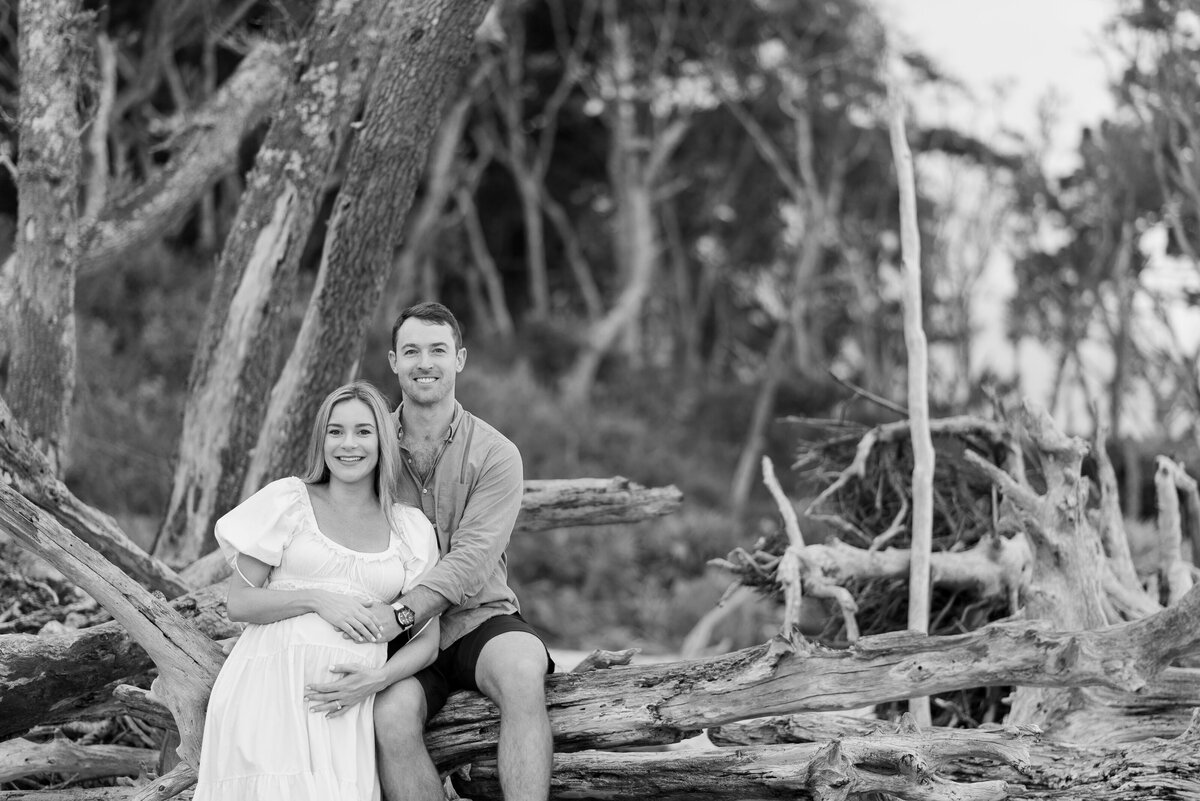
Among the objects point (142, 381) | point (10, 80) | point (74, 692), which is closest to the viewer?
point (74, 692)

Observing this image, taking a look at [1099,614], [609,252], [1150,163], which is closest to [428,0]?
[1099,614]

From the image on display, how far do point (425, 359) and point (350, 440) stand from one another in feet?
1.18

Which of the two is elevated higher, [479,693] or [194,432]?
[194,432]

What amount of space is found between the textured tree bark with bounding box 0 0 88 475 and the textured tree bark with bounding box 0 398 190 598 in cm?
68

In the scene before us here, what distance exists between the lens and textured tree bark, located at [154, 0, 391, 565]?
18.9 ft

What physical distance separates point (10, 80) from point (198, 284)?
10.5 ft

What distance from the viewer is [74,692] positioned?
4469 mm

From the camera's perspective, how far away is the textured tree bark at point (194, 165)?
6.96 metres

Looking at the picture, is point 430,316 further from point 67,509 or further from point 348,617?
point 67,509

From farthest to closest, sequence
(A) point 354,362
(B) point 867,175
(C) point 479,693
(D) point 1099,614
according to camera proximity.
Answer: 1. (B) point 867,175
2. (A) point 354,362
3. (D) point 1099,614
4. (C) point 479,693

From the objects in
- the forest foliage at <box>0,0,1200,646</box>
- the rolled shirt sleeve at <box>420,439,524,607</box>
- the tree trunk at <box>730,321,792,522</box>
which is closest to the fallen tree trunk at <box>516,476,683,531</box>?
the rolled shirt sleeve at <box>420,439,524,607</box>

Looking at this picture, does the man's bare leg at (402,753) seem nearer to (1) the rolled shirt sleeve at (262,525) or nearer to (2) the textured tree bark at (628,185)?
(1) the rolled shirt sleeve at (262,525)

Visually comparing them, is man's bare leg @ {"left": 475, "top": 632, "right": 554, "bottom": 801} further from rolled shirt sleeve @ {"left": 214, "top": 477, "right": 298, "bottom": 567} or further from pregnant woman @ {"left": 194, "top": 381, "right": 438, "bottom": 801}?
rolled shirt sleeve @ {"left": 214, "top": 477, "right": 298, "bottom": 567}

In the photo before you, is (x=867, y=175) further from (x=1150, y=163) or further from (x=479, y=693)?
(x=479, y=693)
